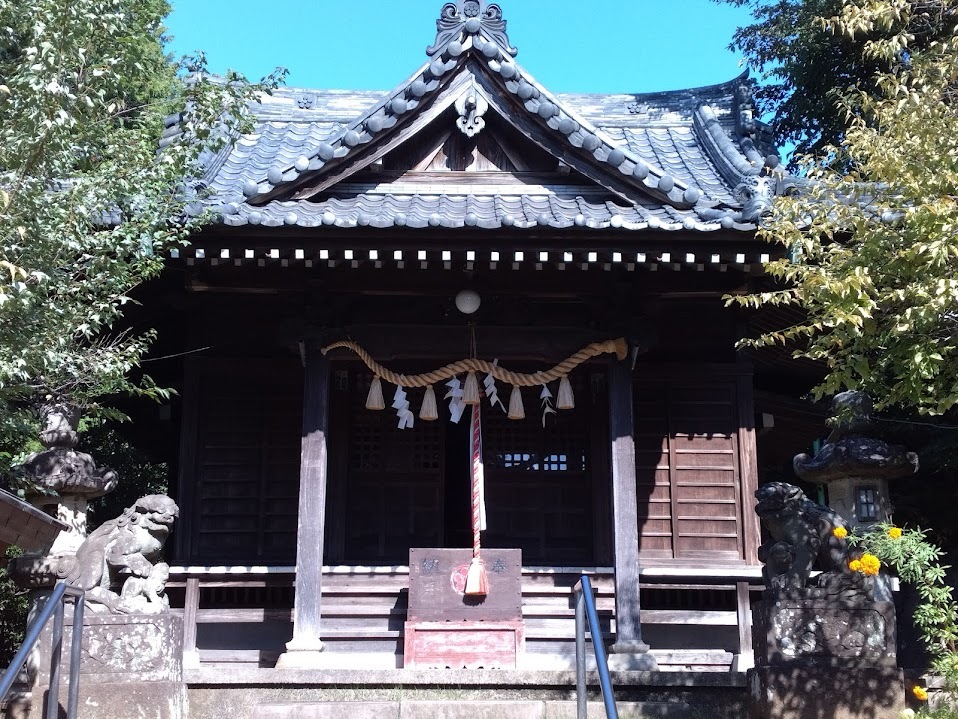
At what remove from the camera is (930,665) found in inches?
257

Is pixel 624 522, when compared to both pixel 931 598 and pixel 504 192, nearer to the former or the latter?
pixel 931 598

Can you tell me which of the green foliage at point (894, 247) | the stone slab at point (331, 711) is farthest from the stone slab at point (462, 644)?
the green foliage at point (894, 247)

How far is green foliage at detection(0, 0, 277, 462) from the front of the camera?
563 cm

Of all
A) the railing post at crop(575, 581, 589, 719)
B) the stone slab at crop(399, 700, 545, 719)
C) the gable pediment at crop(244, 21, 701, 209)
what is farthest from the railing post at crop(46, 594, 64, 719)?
the gable pediment at crop(244, 21, 701, 209)

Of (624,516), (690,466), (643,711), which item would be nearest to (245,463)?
(624,516)

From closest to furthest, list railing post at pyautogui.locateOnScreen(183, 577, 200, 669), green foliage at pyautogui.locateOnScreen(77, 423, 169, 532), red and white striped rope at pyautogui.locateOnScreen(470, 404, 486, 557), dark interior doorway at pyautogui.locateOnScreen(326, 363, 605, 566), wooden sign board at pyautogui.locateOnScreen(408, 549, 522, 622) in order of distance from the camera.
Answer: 1. wooden sign board at pyautogui.locateOnScreen(408, 549, 522, 622)
2. red and white striped rope at pyautogui.locateOnScreen(470, 404, 486, 557)
3. railing post at pyautogui.locateOnScreen(183, 577, 200, 669)
4. dark interior doorway at pyautogui.locateOnScreen(326, 363, 605, 566)
5. green foliage at pyautogui.locateOnScreen(77, 423, 169, 532)

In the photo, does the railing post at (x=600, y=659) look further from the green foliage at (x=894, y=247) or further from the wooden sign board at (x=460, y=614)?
the green foliage at (x=894, y=247)

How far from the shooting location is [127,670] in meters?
6.52

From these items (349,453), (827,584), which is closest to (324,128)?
(349,453)

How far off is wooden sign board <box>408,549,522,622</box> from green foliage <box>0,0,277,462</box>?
276cm

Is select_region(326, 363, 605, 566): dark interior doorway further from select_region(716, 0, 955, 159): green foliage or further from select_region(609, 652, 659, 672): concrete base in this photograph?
select_region(716, 0, 955, 159): green foliage

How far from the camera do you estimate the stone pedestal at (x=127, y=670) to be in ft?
21.0

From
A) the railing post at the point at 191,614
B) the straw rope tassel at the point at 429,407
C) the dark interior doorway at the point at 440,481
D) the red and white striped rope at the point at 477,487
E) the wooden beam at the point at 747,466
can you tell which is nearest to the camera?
the red and white striped rope at the point at 477,487

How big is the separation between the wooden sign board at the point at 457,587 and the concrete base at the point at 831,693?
7.40 feet
